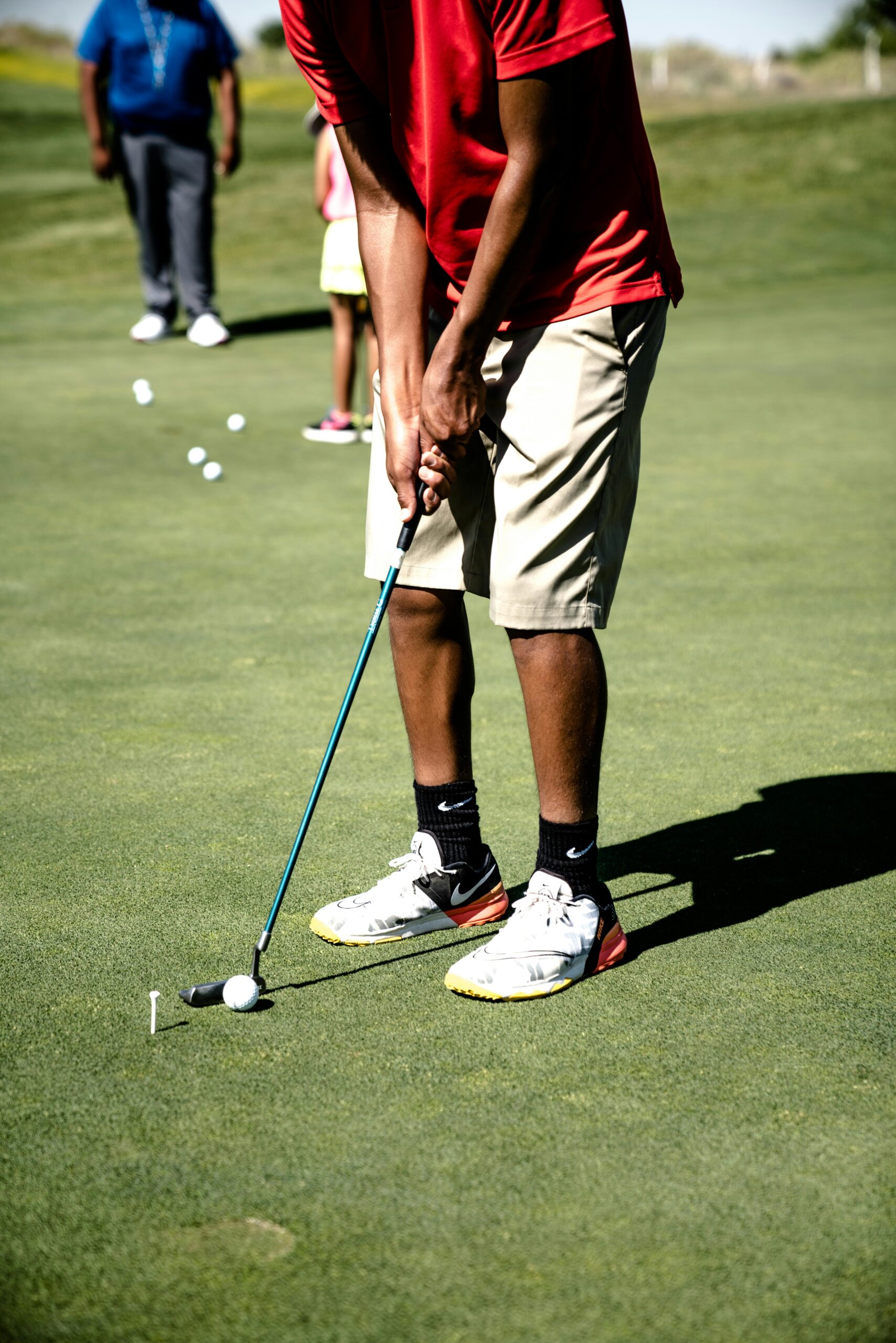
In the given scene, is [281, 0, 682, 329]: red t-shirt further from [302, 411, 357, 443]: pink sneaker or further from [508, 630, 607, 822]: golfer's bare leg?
[302, 411, 357, 443]: pink sneaker

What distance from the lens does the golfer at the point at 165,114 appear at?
9305 mm

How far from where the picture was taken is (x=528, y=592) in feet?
7.95

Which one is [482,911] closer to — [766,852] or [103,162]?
[766,852]

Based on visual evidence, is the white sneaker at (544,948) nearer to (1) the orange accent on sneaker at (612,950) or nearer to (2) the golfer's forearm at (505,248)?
(1) the orange accent on sneaker at (612,950)

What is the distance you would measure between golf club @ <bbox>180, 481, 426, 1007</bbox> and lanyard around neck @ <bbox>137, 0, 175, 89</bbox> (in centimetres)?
771

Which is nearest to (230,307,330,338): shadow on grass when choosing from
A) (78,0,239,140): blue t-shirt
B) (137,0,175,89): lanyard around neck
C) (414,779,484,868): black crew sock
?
(78,0,239,140): blue t-shirt

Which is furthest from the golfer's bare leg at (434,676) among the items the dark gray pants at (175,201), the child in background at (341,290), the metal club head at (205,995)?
the dark gray pants at (175,201)

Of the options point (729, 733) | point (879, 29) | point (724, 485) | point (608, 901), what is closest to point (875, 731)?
point (729, 733)

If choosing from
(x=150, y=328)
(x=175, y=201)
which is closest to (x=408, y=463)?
(x=175, y=201)

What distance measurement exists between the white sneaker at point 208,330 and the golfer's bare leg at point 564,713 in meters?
7.97

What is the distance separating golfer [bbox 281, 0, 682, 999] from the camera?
2.26 metres

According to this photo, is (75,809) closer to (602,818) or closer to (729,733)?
(602,818)

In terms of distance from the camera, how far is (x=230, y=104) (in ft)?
32.0

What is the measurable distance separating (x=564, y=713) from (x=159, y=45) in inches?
320
